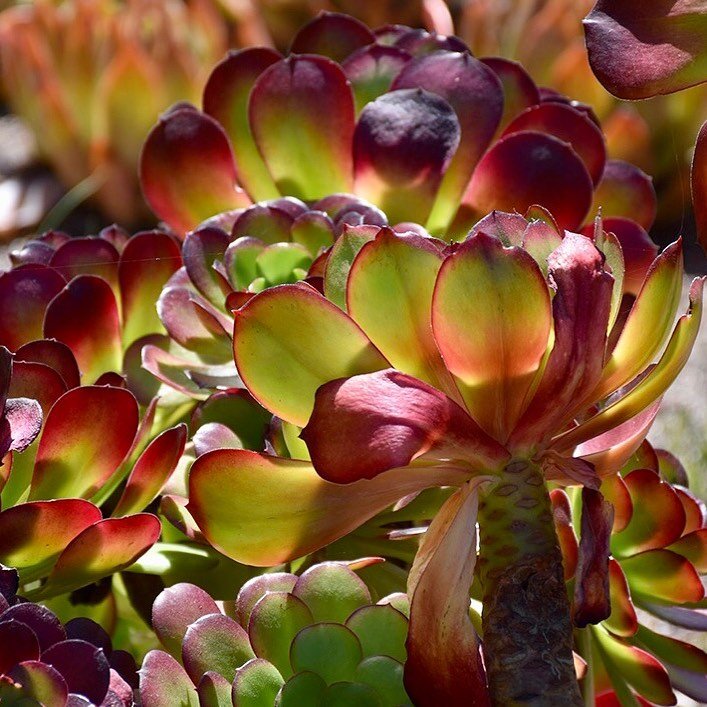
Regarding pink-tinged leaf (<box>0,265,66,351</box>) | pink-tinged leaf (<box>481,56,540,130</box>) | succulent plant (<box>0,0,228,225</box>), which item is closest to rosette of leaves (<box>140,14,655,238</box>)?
pink-tinged leaf (<box>481,56,540,130</box>)

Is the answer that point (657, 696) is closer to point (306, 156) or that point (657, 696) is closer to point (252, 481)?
point (252, 481)

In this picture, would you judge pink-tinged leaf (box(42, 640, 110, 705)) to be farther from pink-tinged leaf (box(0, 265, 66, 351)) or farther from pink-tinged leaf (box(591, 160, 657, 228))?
pink-tinged leaf (box(591, 160, 657, 228))

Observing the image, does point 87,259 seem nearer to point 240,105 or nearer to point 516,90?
point 240,105

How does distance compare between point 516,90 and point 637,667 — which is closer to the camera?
point 637,667

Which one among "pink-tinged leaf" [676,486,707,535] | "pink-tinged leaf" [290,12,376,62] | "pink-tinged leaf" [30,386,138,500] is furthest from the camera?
"pink-tinged leaf" [290,12,376,62]

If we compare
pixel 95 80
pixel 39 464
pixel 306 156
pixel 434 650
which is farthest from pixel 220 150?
pixel 95 80

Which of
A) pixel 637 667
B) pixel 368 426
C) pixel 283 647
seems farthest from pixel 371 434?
pixel 637 667

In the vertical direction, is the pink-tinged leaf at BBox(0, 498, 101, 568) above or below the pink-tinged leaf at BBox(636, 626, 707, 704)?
above

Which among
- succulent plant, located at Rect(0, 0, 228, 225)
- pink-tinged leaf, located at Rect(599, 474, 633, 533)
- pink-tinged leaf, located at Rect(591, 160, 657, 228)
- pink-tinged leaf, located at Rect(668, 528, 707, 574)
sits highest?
pink-tinged leaf, located at Rect(591, 160, 657, 228)
